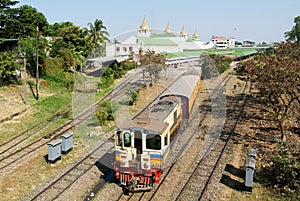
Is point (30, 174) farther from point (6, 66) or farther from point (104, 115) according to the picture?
point (6, 66)

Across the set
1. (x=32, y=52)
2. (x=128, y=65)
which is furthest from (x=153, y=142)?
(x=128, y=65)

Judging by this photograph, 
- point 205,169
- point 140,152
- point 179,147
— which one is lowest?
point 205,169

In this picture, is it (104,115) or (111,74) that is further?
(111,74)

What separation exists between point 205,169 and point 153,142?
443 cm

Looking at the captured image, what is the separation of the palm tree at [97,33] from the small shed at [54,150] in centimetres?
3167

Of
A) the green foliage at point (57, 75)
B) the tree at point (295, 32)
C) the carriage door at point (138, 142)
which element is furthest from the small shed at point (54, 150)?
the tree at point (295, 32)

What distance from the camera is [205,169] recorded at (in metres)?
15.8

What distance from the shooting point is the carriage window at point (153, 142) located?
12.6 metres

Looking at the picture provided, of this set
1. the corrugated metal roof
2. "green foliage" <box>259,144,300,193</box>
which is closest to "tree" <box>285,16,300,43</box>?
the corrugated metal roof

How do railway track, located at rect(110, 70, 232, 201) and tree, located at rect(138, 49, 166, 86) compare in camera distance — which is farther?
tree, located at rect(138, 49, 166, 86)

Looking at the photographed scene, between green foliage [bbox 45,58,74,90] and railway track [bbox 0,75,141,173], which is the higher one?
green foliage [bbox 45,58,74,90]

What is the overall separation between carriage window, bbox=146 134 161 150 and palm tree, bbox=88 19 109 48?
117 feet

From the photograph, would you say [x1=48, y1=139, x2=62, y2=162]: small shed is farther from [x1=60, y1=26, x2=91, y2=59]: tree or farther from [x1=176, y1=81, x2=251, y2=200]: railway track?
[x1=60, y1=26, x2=91, y2=59]: tree

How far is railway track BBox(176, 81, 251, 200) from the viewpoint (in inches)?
526
